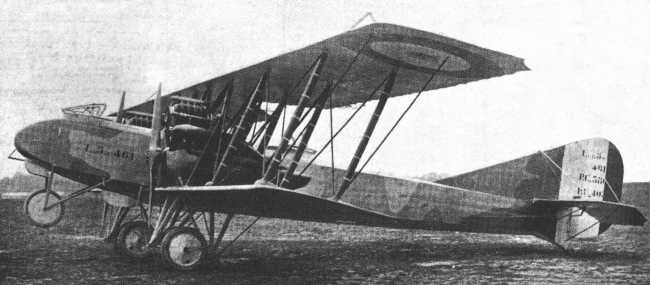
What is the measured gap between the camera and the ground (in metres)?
6.43

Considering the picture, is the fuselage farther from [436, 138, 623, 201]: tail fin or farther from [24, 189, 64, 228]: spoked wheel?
[436, 138, 623, 201]: tail fin

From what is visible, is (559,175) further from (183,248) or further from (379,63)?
(183,248)

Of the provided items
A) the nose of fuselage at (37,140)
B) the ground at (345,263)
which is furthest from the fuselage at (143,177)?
the ground at (345,263)

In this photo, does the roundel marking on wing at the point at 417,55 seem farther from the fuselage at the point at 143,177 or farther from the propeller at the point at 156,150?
the propeller at the point at 156,150

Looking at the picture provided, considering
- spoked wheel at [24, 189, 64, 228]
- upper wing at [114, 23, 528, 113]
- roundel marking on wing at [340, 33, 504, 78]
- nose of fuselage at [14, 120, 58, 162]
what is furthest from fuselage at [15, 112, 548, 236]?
roundel marking on wing at [340, 33, 504, 78]

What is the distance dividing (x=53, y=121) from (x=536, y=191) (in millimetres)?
8116

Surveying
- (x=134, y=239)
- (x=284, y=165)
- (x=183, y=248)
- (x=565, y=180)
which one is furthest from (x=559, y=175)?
(x=134, y=239)

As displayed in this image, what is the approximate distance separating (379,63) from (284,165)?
211 cm

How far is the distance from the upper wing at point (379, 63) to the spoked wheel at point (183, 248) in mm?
2365

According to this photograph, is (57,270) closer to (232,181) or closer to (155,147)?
(155,147)

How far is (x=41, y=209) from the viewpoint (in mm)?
7457

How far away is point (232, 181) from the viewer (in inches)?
299

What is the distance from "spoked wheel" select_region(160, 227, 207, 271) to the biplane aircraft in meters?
0.01

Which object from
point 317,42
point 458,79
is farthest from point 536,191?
point 317,42
